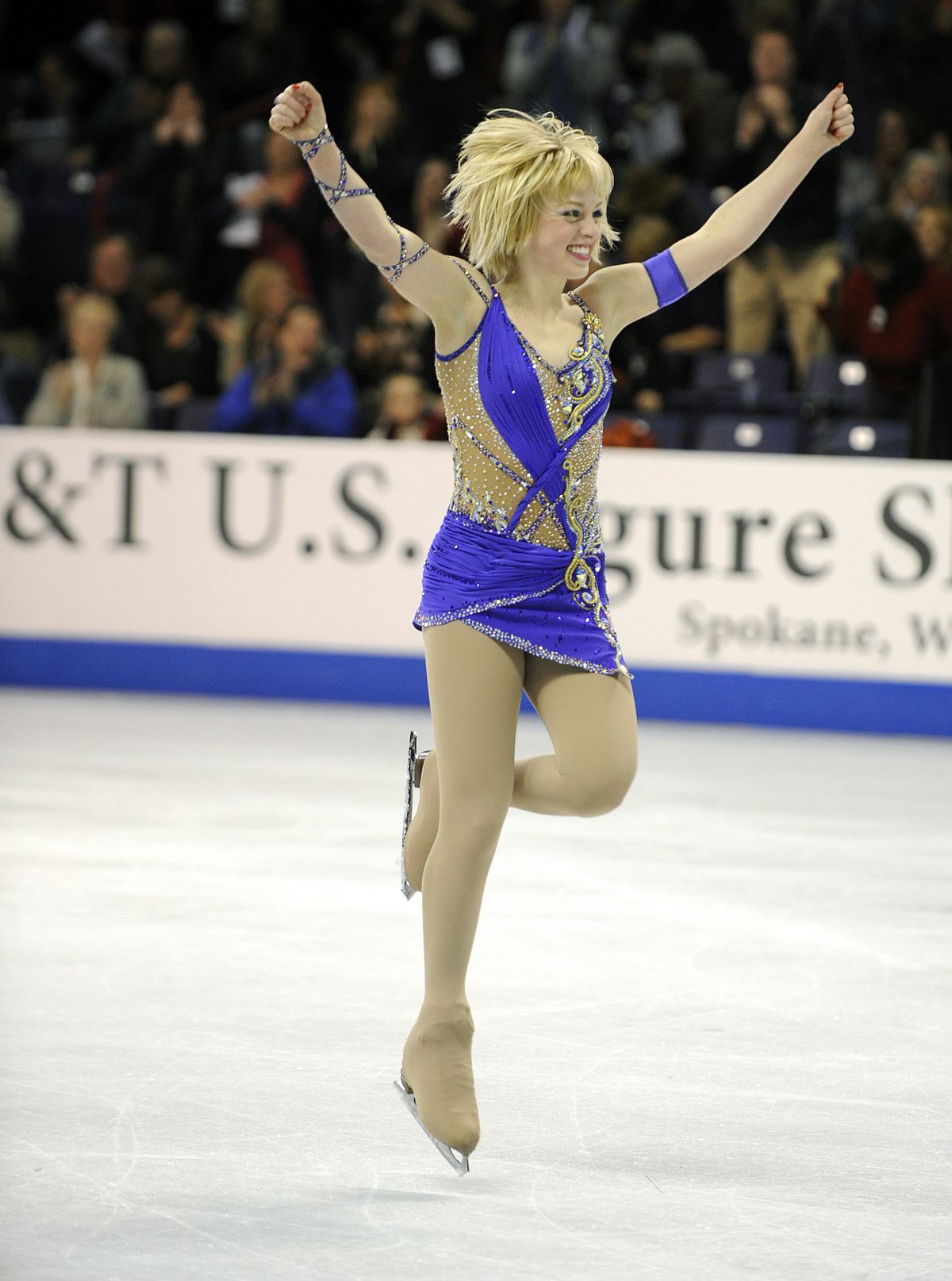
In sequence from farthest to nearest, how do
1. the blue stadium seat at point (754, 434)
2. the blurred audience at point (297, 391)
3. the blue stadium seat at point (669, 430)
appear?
the blurred audience at point (297, 391)
the blue stadium seat at point (669, 430)
the blue stadium seat at point (754, 434)

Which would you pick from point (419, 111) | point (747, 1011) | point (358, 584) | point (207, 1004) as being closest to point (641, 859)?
point (747, 1011)

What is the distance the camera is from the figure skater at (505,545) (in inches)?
109

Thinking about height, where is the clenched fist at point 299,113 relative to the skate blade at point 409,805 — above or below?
above

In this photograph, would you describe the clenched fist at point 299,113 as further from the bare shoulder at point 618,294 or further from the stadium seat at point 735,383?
the stadium seat at point 735,383

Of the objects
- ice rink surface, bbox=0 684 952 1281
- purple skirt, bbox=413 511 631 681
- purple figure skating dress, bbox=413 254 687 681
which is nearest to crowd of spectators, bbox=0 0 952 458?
ice rink surface, bbox=0 684 952 1281

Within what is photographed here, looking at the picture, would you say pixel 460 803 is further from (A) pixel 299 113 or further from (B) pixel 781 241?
(B) pixel 781 241

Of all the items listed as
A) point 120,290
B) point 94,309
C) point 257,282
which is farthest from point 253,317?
point 120,290

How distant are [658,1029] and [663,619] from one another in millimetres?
4545

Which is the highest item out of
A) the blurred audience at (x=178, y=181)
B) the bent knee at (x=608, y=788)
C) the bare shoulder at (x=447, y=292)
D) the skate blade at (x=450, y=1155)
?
the blurred audience at (x=178, y=181)

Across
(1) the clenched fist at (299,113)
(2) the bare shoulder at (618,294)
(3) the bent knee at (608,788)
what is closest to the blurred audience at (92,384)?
(2) the bare shoulder at (618,294)

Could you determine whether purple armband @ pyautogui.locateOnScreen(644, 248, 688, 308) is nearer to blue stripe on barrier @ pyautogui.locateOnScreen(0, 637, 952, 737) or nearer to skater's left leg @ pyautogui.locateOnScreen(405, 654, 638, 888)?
skater's left leg @ pyautogui.locateOnScreen(405, 654, 638, 888)

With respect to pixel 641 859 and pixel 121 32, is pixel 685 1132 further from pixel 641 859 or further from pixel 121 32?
pixel 121 32

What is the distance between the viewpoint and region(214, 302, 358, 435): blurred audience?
27.7ft

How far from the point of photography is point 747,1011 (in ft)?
12.0
